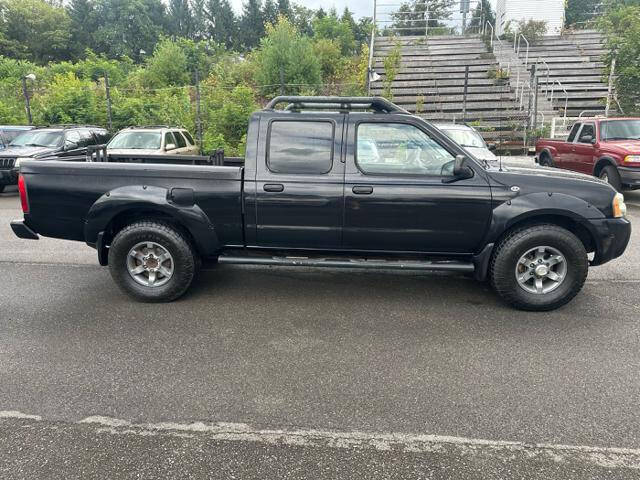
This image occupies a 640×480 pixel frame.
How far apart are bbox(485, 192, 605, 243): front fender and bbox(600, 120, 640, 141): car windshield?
310 inches

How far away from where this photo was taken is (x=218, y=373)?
3.66 metres

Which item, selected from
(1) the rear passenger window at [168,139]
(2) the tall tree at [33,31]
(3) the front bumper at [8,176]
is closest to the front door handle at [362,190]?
(1) the rear passenger window at [168,139]

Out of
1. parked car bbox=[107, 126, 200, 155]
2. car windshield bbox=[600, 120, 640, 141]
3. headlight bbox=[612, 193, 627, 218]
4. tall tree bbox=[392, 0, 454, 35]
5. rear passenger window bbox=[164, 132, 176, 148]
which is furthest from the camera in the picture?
tall tree bbox=[392, 0, 454, 35]

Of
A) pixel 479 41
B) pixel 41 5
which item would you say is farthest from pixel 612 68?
pixel 41 5

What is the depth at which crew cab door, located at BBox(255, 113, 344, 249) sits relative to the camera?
15.7ft

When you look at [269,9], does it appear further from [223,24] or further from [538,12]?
[538,12]

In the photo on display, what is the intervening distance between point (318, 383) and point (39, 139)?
42.3 feet

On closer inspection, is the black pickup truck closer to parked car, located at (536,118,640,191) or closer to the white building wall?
parked car, located at (536,118,640,191)

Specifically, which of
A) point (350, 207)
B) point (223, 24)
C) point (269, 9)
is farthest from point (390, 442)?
point (223, 24)

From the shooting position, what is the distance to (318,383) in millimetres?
3525

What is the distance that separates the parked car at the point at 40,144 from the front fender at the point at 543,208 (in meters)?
9.88

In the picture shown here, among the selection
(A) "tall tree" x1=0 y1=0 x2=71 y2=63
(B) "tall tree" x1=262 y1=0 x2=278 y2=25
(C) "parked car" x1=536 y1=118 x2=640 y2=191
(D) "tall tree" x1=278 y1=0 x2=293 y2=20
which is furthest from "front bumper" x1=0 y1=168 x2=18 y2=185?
(B) "tall tree" x1=262 y1=0 x2=278 y2=25

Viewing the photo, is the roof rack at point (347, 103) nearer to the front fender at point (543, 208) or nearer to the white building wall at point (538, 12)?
the front fender at point (543, 208)

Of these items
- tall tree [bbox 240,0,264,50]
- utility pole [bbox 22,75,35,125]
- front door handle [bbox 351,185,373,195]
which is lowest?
front door handle [bbox 351,185,373,195]
